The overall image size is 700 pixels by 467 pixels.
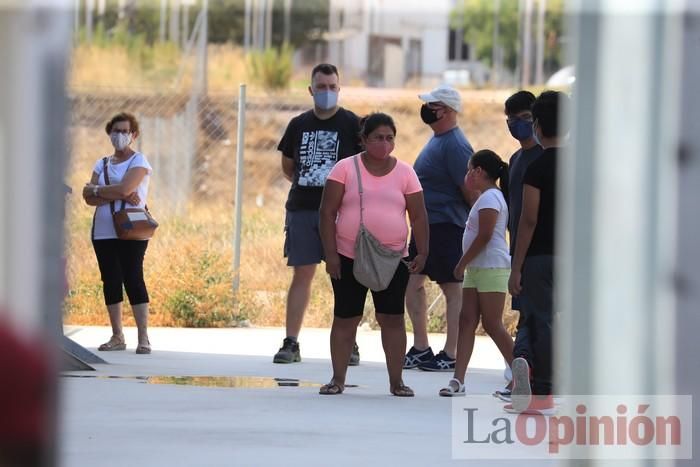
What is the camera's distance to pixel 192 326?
11922 mm

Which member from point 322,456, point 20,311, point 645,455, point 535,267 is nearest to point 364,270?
point 535,267

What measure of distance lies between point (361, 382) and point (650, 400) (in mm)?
5050

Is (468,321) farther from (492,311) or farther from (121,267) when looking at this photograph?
(121,267)

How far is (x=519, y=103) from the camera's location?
7.64m

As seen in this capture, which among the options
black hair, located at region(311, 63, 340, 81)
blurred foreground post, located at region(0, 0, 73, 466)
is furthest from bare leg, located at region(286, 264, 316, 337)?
blurred foreground post, located at region(0, 0, 73, 466)

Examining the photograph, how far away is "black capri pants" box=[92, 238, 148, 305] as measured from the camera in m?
9.71

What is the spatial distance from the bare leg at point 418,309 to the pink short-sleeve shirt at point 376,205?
1598 millimetres

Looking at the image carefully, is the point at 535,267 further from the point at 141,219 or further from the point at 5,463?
the point at 5,463

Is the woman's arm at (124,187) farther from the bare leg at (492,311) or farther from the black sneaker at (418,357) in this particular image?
the bare leg at (492,311)

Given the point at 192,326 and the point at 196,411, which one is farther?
the point at 192,326

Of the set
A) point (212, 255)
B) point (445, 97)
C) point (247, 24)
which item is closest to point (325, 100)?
point (445, 97)

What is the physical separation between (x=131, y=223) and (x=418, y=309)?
1942mm

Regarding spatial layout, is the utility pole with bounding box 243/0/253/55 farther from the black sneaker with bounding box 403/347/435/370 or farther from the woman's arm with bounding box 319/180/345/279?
the woman's arm with bounding box 319/180/345/279

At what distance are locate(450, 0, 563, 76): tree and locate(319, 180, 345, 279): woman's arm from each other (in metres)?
43.9
